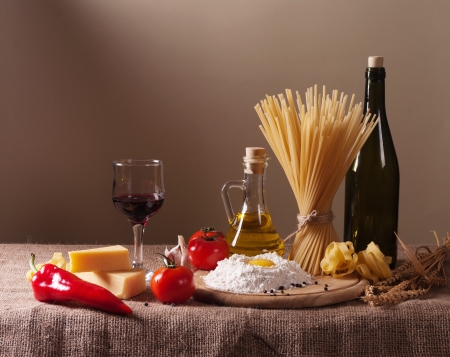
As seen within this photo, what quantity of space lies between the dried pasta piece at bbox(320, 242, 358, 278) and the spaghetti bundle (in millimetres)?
55

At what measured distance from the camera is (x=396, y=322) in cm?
92

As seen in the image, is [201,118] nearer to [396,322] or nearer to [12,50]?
[12,50]

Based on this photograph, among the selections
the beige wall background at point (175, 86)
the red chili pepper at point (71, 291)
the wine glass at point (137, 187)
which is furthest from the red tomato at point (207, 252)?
the beige wall background at point (175, 86)

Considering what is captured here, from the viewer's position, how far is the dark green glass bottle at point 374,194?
1.23 meters

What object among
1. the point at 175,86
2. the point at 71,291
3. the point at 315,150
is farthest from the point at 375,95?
the point at 175,86

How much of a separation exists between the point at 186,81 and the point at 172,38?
0.58 ft

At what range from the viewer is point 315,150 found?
112 centimetres

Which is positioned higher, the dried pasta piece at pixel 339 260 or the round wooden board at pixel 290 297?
the dried pasta piece at pixel 339 260

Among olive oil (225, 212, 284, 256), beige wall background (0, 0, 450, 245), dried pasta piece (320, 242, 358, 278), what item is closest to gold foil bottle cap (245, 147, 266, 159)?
olive oil (225, 212, 284, 256)

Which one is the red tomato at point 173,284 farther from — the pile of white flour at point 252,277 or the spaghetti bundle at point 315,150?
the spaghetti bundle at point 315,150

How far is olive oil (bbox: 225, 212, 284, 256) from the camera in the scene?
117cm

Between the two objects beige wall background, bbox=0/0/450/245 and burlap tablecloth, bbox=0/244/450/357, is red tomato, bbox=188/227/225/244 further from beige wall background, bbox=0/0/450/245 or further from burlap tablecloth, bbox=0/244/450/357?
beige wall background, bbox=0/0/450/245

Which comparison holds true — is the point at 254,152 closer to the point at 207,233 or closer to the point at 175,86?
the point at 207,233

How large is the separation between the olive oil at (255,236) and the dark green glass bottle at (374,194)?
189 mm
